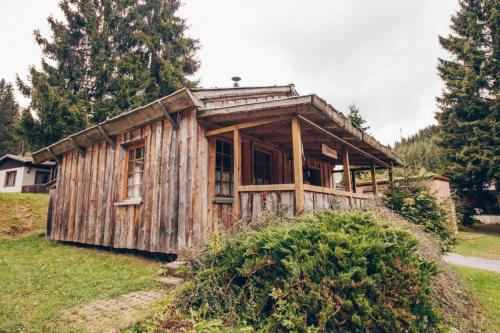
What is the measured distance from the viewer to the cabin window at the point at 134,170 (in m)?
6.52

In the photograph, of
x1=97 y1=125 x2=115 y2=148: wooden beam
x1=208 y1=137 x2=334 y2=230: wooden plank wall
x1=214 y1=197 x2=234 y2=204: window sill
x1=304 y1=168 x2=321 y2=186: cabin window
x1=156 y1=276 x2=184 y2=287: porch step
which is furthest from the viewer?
x1=304 y1=168 x2=321 y2=186: cabin window

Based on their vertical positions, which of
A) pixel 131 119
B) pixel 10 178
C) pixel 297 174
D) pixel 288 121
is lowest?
pixel 297 174

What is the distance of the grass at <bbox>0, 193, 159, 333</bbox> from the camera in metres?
3.19

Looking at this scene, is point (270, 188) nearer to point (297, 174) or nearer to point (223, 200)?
point (297, 174)

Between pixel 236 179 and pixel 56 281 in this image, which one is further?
pixel 236 179

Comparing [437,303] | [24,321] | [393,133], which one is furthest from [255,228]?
[393,133]

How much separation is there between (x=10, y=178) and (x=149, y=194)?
24.2m

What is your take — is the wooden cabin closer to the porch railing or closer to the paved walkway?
the porch railing

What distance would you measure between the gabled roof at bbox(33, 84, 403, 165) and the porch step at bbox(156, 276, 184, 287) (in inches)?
115

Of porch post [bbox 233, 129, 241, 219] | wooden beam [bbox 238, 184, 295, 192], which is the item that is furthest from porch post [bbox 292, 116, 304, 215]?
porch post [bbox 233, 129, 241, 219]

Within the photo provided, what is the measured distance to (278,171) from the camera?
7.70 meters

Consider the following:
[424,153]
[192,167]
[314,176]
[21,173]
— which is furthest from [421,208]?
[21,173]

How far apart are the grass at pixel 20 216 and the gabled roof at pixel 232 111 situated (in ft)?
9.59

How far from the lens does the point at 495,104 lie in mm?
14430
